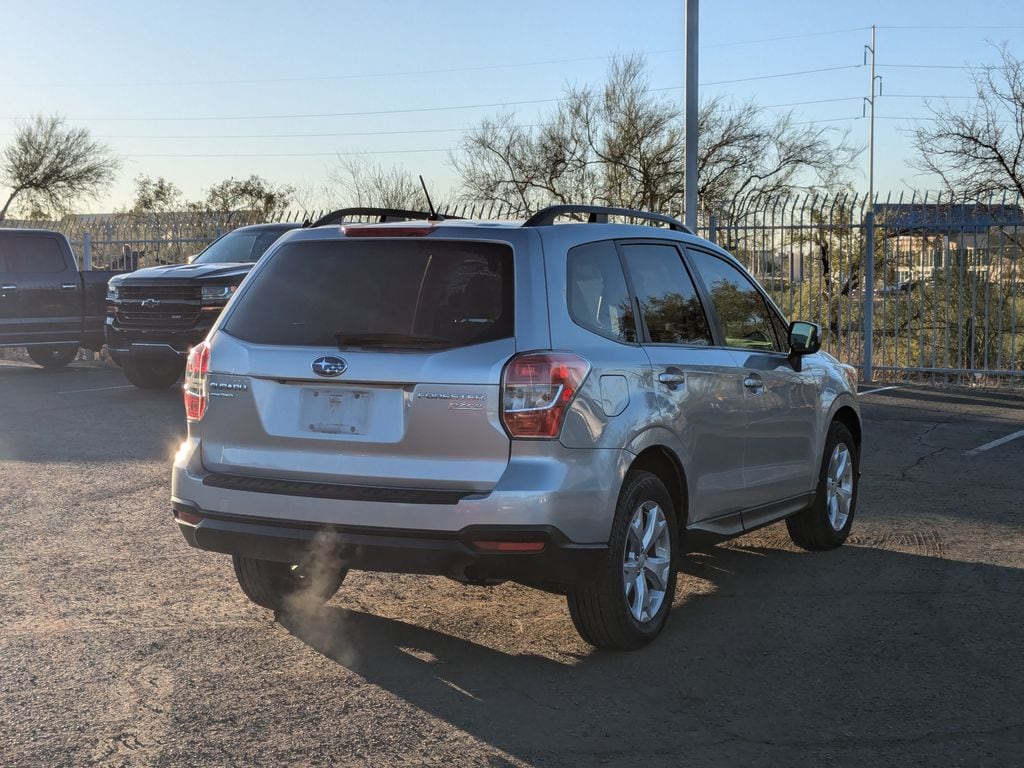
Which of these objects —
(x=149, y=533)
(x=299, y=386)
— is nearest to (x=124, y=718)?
(x=299, y=386)

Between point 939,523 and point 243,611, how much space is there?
4465mm

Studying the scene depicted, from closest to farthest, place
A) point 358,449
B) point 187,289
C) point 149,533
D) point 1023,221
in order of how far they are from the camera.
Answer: point 358,449 < point 149,533 < point 187,289 < point 1023,221

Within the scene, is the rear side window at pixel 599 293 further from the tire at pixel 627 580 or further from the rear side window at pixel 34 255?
the rear side window at pixel 34 255

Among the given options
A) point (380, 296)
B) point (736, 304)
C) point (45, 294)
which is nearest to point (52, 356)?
point (45, 294)

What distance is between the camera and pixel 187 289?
45.7ft

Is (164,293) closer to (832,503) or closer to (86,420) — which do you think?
(86,420)

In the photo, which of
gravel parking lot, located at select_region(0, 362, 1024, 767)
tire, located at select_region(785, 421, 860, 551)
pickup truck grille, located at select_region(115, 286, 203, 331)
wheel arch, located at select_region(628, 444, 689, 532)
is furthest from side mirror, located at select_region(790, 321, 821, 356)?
pickup truck grille, located at select_region(115, 286, 203, 331)

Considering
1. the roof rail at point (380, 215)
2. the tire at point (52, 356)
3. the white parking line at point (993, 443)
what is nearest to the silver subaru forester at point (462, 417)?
the roof rail at point (380, 215)

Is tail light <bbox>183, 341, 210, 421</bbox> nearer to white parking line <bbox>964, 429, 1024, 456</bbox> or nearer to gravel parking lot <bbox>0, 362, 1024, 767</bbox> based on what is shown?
gravel parking lot <bbox>0, 362, 1024, 767</bbox>

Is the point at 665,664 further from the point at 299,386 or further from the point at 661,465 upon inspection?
the point at 299,386

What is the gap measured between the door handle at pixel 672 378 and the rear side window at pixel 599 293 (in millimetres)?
197

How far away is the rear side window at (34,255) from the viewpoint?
17953mm

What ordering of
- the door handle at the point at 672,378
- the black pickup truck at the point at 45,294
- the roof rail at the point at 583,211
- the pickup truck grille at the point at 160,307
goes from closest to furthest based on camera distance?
the roof rail at the point at 583,211 < the door handle at the point at 672,378 < the pickup truck grille at the point at 160,307 < the black pickup truck at the point at 45,294

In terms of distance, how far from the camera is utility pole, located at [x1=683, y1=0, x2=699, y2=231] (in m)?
16.6
